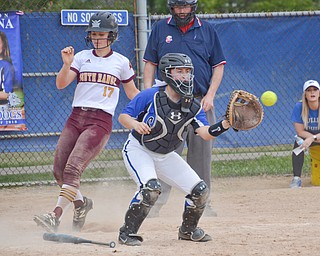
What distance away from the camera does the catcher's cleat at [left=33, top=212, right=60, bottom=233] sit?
20.4 feet

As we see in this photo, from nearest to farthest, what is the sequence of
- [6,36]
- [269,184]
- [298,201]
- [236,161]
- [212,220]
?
[212,220]
[298,201]
[6,36]
[269,184]
[236,161]

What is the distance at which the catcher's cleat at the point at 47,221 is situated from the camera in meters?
6.22

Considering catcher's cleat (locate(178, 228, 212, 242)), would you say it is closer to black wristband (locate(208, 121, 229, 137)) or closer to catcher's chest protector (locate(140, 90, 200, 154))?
catcher's chest protector (locate(140, 90, 200, 154))

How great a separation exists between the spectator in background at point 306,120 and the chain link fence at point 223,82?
70 cm

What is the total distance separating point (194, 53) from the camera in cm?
735

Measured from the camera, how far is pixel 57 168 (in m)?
6.66

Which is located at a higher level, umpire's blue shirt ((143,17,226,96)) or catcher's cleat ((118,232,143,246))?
umpire's blue shirt ((143,17,226,96))

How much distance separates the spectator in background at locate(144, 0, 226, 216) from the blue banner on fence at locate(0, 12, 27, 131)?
2289 millimetres

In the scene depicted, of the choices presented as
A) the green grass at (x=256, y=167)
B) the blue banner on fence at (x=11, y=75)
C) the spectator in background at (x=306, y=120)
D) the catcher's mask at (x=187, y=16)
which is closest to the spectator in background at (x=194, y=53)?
the catcher's mask at (x=187, y=16)

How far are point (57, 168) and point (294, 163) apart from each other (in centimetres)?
379

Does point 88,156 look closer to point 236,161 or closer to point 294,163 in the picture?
point 294,163

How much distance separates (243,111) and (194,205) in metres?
0.81

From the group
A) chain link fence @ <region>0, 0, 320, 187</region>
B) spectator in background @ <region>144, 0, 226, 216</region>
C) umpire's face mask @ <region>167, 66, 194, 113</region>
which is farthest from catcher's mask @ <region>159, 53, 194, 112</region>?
chain link fence @ <region>0, 0, 320, 187</region>

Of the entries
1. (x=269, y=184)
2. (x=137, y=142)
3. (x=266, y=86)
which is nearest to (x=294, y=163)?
(x=269, y=184)
